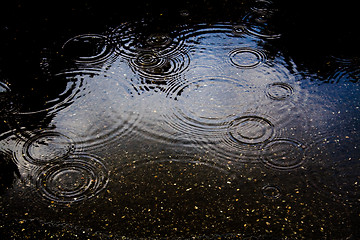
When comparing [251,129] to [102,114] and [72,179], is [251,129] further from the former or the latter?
[72,179]

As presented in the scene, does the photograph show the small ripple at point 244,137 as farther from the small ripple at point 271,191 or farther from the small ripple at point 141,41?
the small ripple at point 141,41

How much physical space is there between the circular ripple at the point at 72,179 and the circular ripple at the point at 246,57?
6.67ft

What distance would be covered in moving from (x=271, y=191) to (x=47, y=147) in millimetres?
2026

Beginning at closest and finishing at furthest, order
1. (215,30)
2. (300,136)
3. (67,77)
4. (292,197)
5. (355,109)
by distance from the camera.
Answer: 1. (292,197)
2. (300,136)
3. (355,109)
4. (67,77)
5. (215,30)

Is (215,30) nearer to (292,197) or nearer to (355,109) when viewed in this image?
(355,109)

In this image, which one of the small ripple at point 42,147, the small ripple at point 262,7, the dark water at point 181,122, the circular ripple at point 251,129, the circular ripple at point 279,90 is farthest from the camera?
the small ripple at point 262,7

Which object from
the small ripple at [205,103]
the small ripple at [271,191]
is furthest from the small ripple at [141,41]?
the small ripple at [271,191]

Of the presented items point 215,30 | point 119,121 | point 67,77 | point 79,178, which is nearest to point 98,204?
point 79,178

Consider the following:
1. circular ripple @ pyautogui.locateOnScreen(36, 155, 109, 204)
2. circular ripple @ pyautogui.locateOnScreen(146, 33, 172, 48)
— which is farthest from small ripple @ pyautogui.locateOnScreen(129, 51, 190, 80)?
circular ripple @ pyautogui.locateOnScreen(36, 155, 109, 204)

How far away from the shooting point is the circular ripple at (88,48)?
4.31 metres

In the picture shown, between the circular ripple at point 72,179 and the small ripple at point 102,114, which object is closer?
the circular ripple at point 72,179

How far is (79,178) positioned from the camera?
2979mm

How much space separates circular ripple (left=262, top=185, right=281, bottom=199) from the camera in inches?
109

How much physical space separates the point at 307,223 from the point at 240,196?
20.6 inches
